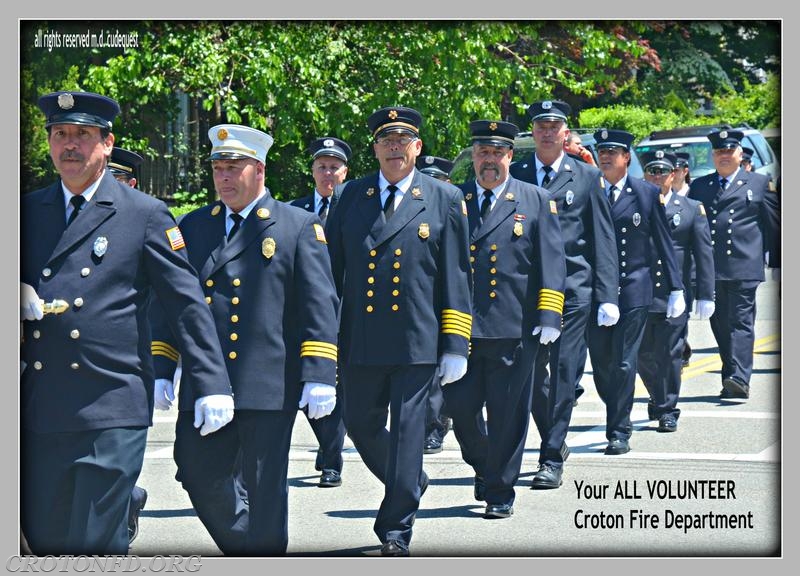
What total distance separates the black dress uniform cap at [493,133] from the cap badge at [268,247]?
2.23 meters

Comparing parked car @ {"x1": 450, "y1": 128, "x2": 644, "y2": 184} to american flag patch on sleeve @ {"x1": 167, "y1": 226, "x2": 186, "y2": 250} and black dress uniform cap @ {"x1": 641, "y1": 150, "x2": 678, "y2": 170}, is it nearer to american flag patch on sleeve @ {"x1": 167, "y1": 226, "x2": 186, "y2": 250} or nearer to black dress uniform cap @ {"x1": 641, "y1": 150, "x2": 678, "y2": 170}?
black dress uniform cap @ {"x1": 641, "y1": 150, "x2": 678, "y2": 170}

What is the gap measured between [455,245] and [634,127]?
779 cm

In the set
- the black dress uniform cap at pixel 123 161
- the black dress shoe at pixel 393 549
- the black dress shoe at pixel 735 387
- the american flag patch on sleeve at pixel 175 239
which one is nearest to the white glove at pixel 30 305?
the american flag patch on sleeve at pixel 175 239

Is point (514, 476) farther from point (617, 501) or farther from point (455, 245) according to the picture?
point (455, 245)

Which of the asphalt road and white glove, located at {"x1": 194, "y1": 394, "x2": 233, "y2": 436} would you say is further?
the asphalt road

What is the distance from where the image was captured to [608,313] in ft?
38.6

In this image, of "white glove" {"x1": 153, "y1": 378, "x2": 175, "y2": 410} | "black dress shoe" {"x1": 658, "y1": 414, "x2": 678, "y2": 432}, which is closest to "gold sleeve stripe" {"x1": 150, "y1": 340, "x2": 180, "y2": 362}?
"white glove" {"x1": 153, "y1": 378, "x2": 175, "y2": 410}

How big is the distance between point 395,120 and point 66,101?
7.57ft

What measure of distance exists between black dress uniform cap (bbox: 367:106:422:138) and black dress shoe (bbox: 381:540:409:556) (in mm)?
2286

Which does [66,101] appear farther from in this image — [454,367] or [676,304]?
[676,304]

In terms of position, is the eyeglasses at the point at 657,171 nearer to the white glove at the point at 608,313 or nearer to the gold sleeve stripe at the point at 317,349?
the white glove at the point at 608,313

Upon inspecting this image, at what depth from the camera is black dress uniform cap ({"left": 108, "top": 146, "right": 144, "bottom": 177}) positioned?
35.7 ft

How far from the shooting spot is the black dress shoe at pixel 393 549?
8867 millimetres

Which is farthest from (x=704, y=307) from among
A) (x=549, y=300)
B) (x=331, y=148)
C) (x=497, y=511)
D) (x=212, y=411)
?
(x=212, y=411)
